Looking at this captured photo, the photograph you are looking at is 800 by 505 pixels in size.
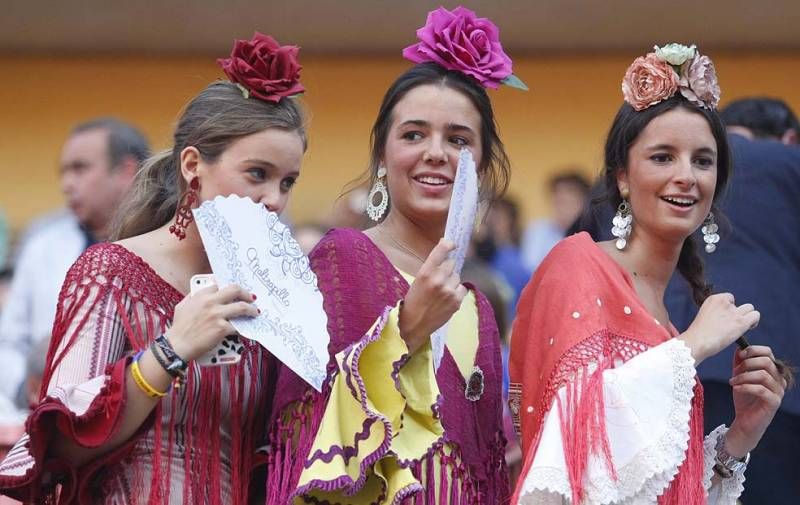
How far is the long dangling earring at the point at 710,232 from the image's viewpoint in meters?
4.13

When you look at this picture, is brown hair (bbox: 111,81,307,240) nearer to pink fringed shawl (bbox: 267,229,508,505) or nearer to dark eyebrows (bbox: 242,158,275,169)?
dark eyebrows (bbox: 242,158,275,169)

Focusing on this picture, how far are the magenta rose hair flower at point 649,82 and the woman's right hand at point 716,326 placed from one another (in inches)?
20.4

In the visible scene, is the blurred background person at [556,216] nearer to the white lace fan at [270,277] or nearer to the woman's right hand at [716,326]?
the woman's right hand at [716,326]

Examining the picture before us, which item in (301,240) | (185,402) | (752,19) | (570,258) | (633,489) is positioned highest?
(752,19)

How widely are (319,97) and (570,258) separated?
6.89 m

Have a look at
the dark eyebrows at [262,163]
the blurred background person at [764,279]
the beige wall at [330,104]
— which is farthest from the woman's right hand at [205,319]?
the beige wall at [330,104]

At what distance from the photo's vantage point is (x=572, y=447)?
3619 mm

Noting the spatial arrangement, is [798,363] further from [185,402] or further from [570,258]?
[185,402]

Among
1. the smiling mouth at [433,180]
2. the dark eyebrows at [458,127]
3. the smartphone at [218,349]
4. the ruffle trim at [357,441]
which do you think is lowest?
the ruffle trim at [357,441]

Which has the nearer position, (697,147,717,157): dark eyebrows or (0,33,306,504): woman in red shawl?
(0,33,306,504): woman in red shawl

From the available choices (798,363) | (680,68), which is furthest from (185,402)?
(798,363)

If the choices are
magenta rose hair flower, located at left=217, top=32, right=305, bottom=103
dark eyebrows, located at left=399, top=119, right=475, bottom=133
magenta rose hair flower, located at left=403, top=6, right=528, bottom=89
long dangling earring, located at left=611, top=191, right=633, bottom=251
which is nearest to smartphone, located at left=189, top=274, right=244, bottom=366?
magenta rose hair flower, located at left=217, top=32, right=305, bottom=103

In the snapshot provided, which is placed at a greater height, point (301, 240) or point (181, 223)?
point (301, 240)

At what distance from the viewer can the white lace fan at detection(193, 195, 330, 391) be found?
3574 millimetres
